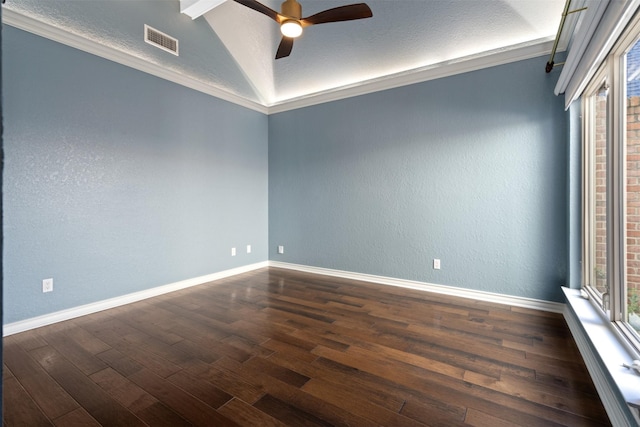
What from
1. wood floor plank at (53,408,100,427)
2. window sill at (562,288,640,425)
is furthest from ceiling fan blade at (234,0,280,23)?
window sill at (562,288,640,425)

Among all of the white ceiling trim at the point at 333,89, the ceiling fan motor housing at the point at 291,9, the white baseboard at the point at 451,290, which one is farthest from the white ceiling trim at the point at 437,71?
the white baseboard at the point at 451,290

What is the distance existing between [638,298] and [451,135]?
7.57ft

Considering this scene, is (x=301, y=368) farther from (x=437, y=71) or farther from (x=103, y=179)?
(x=437, y=71)

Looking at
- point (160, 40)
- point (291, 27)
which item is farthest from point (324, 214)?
point (160, 40)

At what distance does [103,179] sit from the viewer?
10.4 feet

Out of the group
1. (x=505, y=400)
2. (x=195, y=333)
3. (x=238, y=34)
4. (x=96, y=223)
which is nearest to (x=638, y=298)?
(x=505, y=400)

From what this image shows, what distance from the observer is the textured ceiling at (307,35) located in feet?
9.77

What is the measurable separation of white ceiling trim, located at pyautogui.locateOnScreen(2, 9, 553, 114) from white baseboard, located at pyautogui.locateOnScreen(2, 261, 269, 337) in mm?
2479

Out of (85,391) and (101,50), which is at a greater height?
(101,50)

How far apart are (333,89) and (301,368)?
372 cm

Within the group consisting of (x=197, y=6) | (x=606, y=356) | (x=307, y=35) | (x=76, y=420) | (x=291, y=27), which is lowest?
(x=76, y=420)

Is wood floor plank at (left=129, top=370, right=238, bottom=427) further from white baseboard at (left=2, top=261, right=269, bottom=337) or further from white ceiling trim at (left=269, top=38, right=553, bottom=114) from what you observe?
white ceiling trim at (left=269, top=38, right=553, bottom=114)

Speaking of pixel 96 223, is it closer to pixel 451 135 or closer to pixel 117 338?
pixel 117 338

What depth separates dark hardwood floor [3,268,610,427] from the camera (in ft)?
5.55
